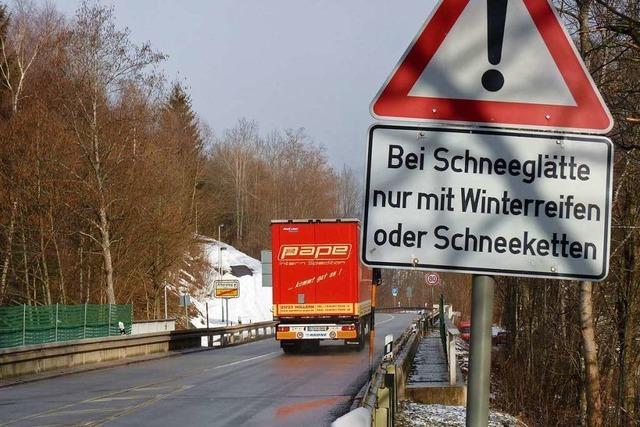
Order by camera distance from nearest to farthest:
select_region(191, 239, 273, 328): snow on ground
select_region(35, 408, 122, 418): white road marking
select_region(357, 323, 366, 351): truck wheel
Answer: select_region(35, 408, 122, 418): white road marking
select_region(357, 323, 366, 351): truck wheel
select_region(191, 239, 273, 328): snow on ground

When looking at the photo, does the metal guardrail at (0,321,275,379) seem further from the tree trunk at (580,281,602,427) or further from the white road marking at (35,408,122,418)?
the tree trunk at (580,281,602,427)

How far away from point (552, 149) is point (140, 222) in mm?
48825

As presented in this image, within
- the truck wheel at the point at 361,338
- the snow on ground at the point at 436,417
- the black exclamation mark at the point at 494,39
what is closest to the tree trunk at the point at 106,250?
the truck wheel at the point at 361,338

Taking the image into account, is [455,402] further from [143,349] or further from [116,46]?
[116,46]

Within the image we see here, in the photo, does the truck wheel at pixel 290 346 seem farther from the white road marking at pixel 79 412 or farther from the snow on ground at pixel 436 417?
the snow on ground at pixel 436 417

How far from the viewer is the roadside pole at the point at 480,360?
3.03 metres

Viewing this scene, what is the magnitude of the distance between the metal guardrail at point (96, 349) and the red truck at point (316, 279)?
5.57 meters

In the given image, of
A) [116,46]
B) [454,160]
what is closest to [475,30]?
[454,160]

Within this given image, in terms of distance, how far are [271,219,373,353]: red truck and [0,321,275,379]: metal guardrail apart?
18.3ft

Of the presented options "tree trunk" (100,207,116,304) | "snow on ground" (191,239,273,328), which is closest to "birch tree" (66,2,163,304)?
"tree trunk" (100,207,116,304)

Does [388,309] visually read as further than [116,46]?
Yes

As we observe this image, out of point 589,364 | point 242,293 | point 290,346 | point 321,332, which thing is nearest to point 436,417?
point 589,364

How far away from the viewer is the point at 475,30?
3141 mm

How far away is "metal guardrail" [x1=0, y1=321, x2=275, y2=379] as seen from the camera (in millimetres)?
24500
